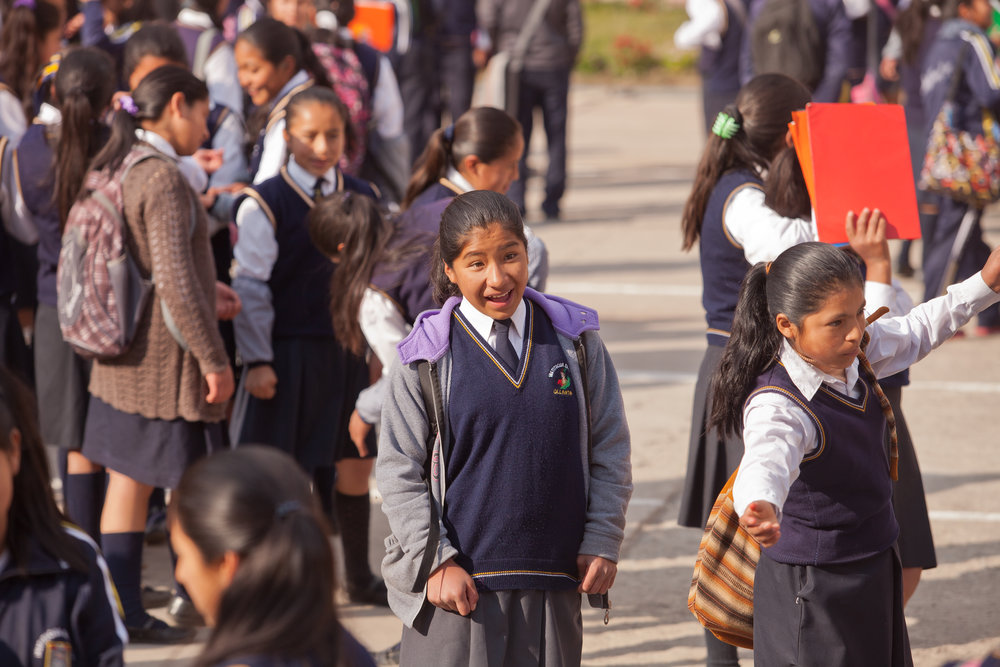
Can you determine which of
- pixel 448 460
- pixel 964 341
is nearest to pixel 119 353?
pixel 448 460

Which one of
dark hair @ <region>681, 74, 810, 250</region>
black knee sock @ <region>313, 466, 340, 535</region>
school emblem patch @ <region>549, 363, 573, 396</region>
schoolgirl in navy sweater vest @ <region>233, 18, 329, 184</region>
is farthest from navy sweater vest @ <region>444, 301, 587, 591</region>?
schoolgirl in navy sweater vest @ <region>233, 18, 329, 184</region>

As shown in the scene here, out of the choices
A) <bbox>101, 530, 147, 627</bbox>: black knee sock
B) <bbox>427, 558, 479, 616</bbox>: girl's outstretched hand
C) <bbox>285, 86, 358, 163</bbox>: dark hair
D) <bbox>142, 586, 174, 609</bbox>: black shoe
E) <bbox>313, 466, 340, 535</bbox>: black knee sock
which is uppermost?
<bbox>285, 86, 358, 163</bbox>: dark hair

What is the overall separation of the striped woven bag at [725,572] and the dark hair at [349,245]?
1.30m

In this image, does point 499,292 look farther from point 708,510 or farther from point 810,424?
point 708,510

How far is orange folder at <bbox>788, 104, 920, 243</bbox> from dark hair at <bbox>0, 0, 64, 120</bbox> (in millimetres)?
3758

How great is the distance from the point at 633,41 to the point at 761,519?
21452 mm

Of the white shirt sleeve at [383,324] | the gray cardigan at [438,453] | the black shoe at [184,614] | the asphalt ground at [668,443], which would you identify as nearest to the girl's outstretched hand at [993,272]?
the gray cardigan at [438,453]

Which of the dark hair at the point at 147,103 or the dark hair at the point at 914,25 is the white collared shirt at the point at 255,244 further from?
the dark hair at the point at 914,25

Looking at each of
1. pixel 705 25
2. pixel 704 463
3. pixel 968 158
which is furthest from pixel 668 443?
pixel 705 25

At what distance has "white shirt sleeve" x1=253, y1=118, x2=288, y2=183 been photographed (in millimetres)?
4824

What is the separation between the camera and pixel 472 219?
2.77 meters

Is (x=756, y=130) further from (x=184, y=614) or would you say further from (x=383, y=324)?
(x=184, y=614)

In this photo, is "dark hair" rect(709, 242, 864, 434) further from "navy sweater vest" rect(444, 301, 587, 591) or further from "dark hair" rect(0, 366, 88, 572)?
"dark hair" rect(0, 366, 88, 572)

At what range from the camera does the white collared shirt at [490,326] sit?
2770 mm
